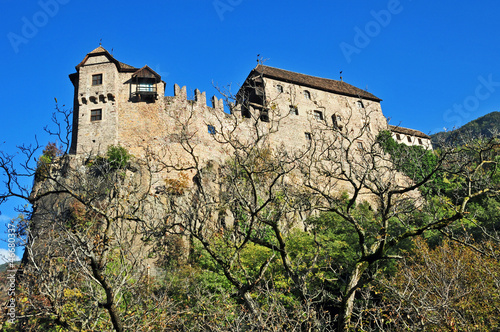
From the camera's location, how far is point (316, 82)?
164 ft

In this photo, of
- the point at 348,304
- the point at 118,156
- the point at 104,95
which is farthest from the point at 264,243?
the point at 104,95

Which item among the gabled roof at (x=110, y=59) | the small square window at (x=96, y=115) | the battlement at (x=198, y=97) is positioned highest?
→ the gabled roof at (x=110, y=59)

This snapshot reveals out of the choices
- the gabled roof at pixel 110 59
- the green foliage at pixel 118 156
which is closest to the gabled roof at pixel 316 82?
the gabled roof at pixel 110 59

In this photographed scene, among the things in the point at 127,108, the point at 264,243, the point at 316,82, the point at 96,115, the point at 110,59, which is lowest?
the point at 264,243

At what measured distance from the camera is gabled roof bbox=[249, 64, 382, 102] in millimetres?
46500

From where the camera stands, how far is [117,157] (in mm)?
30688

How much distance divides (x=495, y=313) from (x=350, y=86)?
4236cm

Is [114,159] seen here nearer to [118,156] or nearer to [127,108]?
[118,156]

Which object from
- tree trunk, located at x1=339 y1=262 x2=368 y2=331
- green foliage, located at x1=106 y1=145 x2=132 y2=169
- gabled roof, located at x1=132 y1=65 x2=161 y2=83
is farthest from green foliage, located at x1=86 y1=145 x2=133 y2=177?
tree trunk, located at x1=339 y1=262 x2=368 y2=331

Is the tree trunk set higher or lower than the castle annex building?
lower

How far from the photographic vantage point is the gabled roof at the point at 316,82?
46500 mm

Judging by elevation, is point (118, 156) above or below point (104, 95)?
below

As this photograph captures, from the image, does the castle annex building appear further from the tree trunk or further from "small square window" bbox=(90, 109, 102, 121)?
the tree trunk

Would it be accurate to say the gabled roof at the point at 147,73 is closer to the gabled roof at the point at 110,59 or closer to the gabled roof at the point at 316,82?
the gabled roof at the point at 110,59
